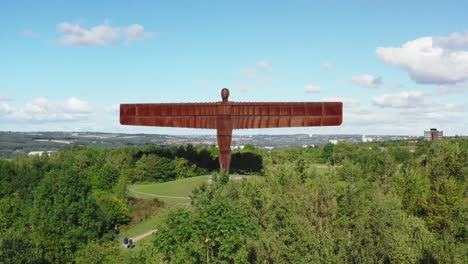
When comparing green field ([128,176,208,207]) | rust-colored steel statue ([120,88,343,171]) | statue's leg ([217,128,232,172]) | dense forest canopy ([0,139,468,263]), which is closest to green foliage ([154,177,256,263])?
dense forest canopy ([0,139,468,263])

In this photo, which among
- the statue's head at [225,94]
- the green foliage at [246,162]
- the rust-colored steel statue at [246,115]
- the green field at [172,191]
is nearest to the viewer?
the statue's head at [225,94]

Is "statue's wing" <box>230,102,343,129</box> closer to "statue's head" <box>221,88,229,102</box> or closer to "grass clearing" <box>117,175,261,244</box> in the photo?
"statue's head" <box>221,88,229,102</box>

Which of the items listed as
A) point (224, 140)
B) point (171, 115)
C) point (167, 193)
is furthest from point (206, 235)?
point (167, 193)

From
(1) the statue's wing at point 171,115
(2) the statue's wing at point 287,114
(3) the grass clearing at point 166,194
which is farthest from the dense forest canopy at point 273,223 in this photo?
(1) the statue's wing at point 171,115

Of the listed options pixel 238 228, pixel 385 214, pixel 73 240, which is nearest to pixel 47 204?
pixel 73 240

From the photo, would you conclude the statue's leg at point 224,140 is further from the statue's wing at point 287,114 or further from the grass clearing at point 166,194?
the grass clearing at point 166,194

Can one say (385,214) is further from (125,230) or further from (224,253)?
(125,230)

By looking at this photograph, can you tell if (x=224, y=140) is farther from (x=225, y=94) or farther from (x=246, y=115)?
(x=225, y=94)
